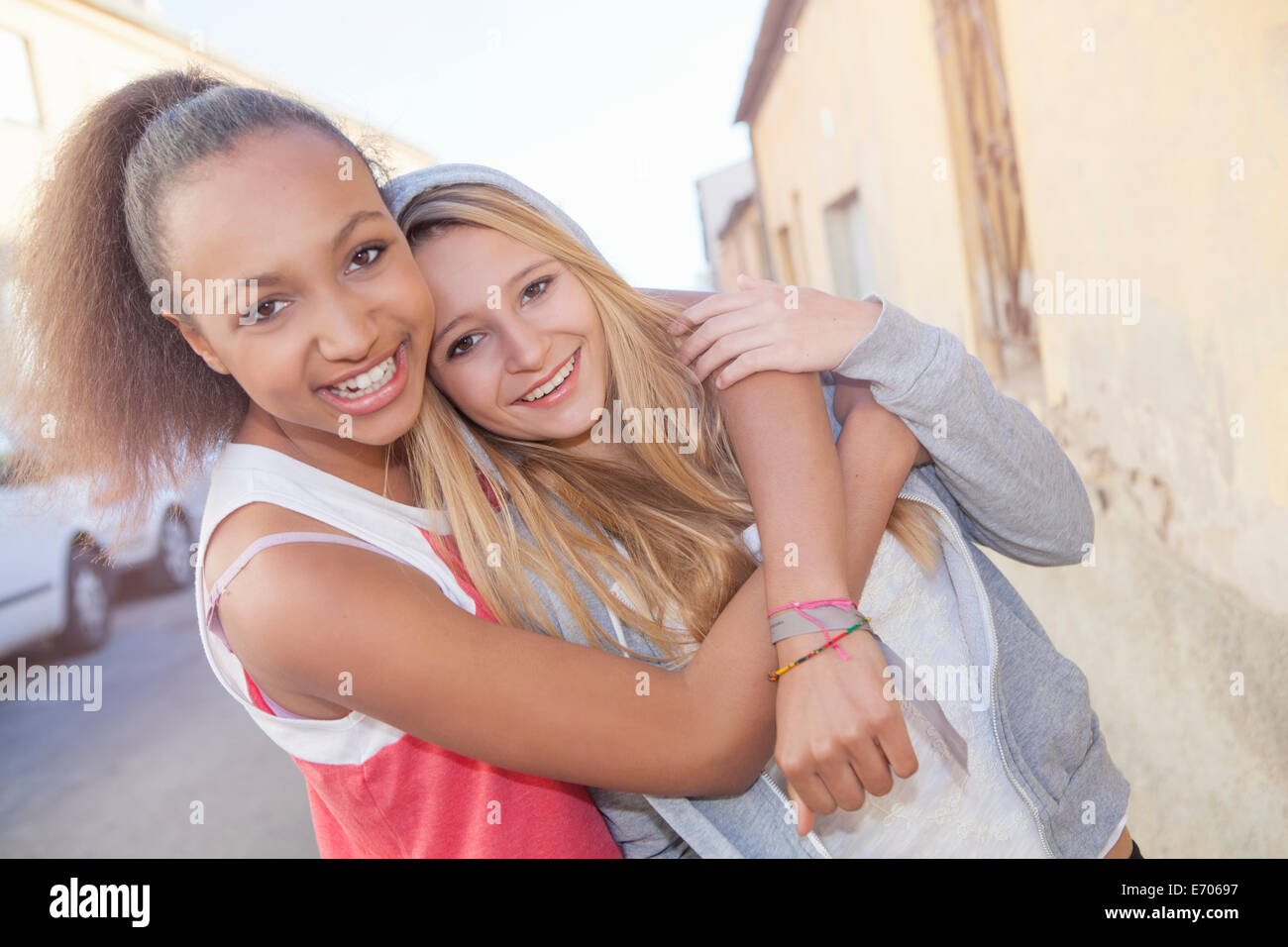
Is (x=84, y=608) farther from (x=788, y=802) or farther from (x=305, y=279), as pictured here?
(x=788, y=802)

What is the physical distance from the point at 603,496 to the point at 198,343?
0.70 meters

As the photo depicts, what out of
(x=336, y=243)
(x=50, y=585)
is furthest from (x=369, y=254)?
(x=50, y=585)

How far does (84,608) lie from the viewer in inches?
277

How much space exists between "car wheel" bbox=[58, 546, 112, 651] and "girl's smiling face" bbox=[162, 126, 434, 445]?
634 centimetres

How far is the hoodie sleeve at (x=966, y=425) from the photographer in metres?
1.56

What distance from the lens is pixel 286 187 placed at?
4.53ft

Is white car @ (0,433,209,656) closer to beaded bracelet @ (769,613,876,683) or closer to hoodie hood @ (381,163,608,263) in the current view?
hoodie hood @ (381,163,608,263)

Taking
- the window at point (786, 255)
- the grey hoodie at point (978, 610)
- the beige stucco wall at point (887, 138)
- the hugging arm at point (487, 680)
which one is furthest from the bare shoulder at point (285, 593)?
the window at point (786, 255)

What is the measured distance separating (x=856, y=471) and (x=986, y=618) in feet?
1.00

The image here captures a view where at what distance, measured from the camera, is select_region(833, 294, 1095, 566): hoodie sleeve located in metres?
1.56

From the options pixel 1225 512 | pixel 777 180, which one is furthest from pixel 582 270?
pixel 777 180

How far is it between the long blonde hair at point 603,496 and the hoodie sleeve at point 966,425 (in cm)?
12

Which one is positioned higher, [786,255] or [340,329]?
[340,329]

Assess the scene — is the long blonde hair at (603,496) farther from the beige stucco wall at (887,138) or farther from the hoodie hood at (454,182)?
the beige stucco wall at (887,138)
